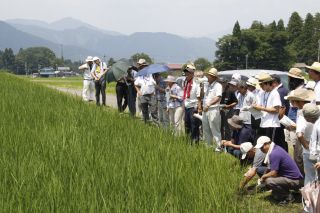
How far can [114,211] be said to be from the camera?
105 inches

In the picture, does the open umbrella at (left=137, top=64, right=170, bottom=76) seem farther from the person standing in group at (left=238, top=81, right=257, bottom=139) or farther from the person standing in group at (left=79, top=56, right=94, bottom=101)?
the person standing in group at (left=79, top=56, right=94, bottom=101)

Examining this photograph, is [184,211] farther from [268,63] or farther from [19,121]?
[268,63]

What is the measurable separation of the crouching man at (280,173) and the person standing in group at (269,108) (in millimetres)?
792

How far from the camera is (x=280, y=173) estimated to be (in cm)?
456

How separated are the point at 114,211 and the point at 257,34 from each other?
57.4 meters

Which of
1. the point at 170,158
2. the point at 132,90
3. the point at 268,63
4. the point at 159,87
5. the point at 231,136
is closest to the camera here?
the point at 170,158

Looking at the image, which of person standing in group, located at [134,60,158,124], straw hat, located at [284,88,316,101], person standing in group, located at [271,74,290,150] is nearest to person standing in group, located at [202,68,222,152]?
person standing in group, located at [271,74,290,150]

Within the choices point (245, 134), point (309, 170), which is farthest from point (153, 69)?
point (309, 170)

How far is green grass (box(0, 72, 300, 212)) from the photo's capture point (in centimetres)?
285

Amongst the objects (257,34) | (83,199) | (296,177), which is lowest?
(296,177)

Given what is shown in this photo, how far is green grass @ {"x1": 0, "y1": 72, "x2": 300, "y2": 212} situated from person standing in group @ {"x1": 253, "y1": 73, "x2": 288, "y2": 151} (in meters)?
0.74

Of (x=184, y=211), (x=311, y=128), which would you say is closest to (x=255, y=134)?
(x=311, y=128)

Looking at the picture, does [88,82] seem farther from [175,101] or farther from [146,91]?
[175,101]

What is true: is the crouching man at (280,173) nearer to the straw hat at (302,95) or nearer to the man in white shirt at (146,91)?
the straw hat at (302,95)
